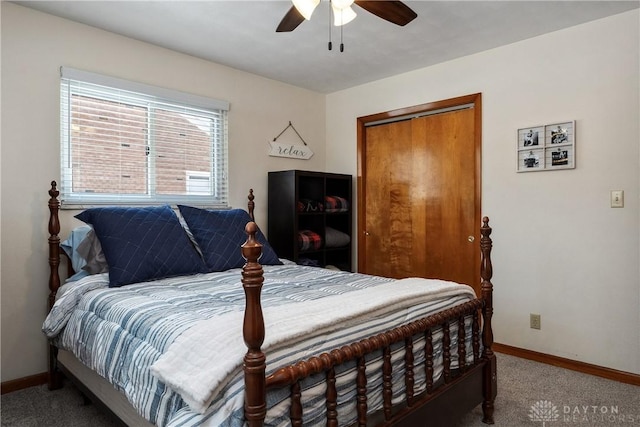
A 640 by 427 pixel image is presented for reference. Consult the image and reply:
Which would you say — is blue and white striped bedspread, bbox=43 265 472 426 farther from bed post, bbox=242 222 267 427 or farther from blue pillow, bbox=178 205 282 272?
blue pillow, bbox=178 205 282 272

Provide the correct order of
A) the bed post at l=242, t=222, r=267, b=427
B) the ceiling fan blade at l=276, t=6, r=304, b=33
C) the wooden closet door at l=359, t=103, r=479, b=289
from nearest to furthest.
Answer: the bed post at l=242, t=222, r=267, b=427
the ceiling fan blade at l=276, t=6, r=304, b=33
the wooden closet door at l=359, t=103, r=479, b=289

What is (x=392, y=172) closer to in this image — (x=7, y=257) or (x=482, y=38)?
(x=482, y=38)

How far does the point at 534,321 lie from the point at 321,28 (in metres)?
2.56

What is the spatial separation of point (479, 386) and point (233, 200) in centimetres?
236

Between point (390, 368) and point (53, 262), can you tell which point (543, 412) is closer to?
point (390, 368)

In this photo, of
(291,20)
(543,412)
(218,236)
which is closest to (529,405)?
(543,412)

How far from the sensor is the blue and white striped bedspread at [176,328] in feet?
3.90

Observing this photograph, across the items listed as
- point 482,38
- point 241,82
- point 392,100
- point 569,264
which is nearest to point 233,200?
point 241,82

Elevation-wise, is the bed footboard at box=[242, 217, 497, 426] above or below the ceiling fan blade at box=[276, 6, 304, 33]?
below

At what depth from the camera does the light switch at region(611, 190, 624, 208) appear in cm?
255

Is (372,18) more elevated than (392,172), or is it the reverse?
(372,18)

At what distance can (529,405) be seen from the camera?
2.22 m

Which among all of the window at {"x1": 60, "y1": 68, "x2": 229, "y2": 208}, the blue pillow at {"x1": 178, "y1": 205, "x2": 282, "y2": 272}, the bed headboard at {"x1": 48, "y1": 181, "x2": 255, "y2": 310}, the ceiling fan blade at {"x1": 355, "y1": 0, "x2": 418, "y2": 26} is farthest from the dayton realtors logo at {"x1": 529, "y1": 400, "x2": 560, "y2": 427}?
the bed headboard at {"x1": 48, "y1": 181, "x2": 255, "y2": 310}

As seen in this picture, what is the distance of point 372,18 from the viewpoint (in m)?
2.62
